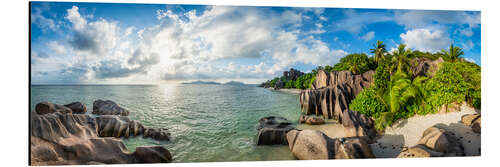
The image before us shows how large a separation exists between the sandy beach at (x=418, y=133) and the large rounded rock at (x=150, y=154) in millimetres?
4431

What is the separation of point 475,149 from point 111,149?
712 cm

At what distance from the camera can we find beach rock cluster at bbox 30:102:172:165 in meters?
3.01

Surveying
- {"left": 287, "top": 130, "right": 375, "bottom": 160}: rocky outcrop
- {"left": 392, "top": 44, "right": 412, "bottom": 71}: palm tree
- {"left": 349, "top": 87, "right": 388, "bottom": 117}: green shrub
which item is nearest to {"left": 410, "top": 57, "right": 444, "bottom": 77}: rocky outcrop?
{"left": 392, "top": 44, "right": 412, "bottom": 71}: palm tree

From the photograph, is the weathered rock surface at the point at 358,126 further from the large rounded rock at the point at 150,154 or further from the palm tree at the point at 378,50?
the large rounded rock at the point at 150,154

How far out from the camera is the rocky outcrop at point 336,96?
20.0 ft

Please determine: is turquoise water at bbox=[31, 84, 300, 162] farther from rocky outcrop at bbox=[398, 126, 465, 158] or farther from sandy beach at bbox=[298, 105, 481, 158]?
rocky outcrop at bbox=[398, 126, 465, 158]

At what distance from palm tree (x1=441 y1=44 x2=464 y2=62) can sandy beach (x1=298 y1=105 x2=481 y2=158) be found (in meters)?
1.14

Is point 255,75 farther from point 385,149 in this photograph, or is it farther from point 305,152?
point 385,149

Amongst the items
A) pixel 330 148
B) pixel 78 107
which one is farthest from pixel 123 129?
pixel 330 148

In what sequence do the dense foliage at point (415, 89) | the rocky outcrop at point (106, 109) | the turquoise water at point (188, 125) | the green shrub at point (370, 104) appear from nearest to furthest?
the turquoise water at point (188, 125) < the dense foliage at point (415, 89) < the green shrub at point (370, 104) < the rocky outcrop at point (106, 109)

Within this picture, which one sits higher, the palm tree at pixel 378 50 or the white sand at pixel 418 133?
the palm tree at pixel 378 50

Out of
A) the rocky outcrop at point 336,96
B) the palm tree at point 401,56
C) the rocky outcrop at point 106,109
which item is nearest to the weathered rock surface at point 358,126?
the rocky outcrop at point 336,96
